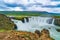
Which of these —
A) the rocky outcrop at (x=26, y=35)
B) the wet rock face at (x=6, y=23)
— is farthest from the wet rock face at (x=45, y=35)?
the wet rock face at (x=6, y=23)

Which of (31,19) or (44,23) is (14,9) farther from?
(44,23)

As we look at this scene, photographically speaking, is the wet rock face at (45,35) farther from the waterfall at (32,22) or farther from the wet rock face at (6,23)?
the wet rock face at (6,23)

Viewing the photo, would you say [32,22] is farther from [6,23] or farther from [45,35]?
[6,23]

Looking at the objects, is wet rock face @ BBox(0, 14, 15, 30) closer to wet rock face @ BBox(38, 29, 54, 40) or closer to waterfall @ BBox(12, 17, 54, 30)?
waterfall @ BBox(12, 17, 54, 30)

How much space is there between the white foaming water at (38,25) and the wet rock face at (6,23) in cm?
8

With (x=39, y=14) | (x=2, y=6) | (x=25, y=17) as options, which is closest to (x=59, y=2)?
(x=39, y=14)

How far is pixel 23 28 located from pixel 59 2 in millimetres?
713

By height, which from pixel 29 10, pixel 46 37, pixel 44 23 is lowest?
pixel 46 37

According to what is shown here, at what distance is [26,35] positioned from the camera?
276 cm

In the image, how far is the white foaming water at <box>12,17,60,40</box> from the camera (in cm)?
276

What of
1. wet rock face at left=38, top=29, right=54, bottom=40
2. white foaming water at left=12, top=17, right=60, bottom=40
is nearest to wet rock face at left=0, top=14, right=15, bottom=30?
white foaming water at left=12, top=17, right=60, bottom=40

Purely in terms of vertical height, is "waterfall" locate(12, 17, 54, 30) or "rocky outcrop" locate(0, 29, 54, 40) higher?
"waterfall" locate(12, 17, 54, 30)

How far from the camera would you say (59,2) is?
2752 millimetres

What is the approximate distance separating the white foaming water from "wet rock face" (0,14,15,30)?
83mm
